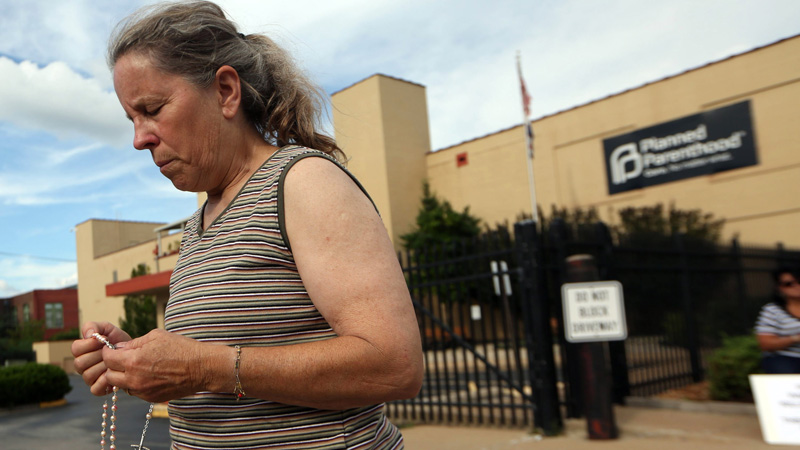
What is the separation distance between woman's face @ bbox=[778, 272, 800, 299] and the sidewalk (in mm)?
1353

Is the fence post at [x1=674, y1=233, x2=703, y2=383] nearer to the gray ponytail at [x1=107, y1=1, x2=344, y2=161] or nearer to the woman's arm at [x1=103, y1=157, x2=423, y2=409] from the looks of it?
the gray ponytail at [x1=107, y1=1, x2=344, y2=161]

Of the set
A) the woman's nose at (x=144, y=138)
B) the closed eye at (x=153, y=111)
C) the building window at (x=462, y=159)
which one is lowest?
the woman's nose at (x=144, y=138)

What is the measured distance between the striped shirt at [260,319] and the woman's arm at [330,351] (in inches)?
3.1

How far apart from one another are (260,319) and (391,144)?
77.9 ft

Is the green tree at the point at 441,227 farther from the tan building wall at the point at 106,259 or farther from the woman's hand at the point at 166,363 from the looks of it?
the woman's hand at the point at 166,363

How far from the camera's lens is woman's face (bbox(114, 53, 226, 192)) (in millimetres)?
1421

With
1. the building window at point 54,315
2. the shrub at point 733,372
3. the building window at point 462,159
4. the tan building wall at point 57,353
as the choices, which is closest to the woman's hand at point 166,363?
the shrub at point 733,372

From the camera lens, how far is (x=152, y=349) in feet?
3.76

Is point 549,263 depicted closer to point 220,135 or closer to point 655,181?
point 220,135

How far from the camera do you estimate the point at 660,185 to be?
65.5 feet

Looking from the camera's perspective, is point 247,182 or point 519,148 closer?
point 247,182

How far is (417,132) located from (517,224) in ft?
63.3

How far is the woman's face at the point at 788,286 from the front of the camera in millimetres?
6098

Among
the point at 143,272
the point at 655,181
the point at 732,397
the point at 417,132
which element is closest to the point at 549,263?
the point at 732,397
